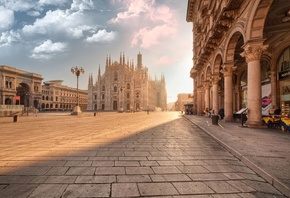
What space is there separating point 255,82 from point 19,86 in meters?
75.9

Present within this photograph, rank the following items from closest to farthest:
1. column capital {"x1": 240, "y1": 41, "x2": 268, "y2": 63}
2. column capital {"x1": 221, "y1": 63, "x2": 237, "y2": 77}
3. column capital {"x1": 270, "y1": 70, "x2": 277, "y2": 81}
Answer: column capital {"x1": 240, "y1": 41, "x2": 268, "y2": 63} → column capital {"x1": 221, "y1": 63, "x2": 237, "y2": 77} → column capital {"x1": 270, "y1": 70, "x2": 277, "y2": 81}

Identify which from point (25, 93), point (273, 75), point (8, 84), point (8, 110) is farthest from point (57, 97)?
point (273, 75)

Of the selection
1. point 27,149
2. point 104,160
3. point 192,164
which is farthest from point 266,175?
point 27,149

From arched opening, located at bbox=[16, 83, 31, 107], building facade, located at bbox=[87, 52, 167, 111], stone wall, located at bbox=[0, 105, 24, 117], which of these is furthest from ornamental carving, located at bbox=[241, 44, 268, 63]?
arched opening, located at bbox=[16, 83, 31, 107]

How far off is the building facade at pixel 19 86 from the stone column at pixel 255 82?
6254 centimetres

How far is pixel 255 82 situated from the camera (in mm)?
9406

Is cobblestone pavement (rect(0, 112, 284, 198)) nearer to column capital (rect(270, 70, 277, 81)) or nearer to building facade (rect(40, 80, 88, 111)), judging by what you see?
column capital (rect(270, 70, 277, 81))

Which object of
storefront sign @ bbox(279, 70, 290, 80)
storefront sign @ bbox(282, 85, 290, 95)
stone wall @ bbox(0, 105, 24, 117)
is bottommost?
stone wall @ bbox(0, 105, 24, 117)

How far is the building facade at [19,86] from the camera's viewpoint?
53.5m

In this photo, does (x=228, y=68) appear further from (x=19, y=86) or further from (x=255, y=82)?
(x=19, y=86)

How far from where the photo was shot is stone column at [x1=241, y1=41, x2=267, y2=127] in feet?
30.5

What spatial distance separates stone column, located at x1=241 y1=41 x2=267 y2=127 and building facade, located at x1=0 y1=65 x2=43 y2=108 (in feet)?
205

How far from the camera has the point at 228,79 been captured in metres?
13.6

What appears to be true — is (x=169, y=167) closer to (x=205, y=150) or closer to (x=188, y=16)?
(x=205, y=150)
